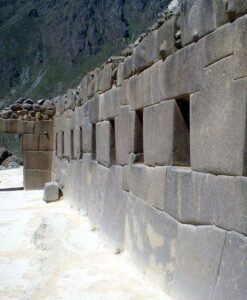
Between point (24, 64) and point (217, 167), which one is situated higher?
point (24, 64)

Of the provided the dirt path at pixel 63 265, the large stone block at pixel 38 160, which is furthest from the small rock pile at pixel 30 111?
the dirt path at pixel 63 265

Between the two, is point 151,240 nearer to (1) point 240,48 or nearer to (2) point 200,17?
(2) point 200,17

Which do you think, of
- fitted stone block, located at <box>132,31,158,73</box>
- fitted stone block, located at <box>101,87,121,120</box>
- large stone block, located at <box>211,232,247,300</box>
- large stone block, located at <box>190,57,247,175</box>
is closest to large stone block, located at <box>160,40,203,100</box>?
large stone block, located at <box>190,57,247,175</box>

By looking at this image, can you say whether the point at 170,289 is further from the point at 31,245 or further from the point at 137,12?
the point at 137,12

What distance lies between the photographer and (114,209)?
7.08m

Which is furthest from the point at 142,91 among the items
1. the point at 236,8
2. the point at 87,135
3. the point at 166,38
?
the point at 87,135

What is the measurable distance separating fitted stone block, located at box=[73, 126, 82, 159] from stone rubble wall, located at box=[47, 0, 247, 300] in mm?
2814

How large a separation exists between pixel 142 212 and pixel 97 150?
296 cm

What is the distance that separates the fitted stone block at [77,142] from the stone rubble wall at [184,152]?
111 inches

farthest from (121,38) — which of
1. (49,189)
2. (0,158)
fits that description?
(49,189)

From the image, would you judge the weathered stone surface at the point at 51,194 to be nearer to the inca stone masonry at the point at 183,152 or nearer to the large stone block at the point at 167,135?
the inca stone masonry at the point at 183,152

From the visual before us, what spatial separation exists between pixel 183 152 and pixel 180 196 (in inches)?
18.8

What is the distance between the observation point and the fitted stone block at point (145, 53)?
5.52 metres

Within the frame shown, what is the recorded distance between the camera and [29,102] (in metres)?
18.2
